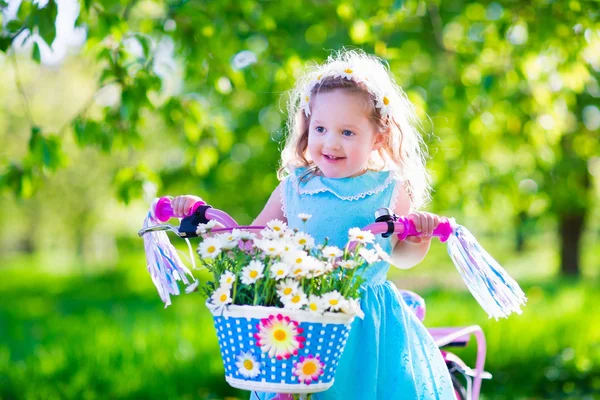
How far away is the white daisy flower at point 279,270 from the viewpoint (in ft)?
6.20

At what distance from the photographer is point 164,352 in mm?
5711

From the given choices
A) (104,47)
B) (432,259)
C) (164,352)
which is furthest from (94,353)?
(432,259)

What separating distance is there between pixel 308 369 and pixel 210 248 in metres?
0.40

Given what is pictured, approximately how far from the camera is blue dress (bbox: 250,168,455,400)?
2377 millimetres

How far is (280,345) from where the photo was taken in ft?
6.22

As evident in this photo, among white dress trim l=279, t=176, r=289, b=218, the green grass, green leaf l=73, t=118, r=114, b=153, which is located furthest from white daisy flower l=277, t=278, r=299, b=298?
the green grass

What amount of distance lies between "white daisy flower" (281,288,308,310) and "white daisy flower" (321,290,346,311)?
50 millimetres

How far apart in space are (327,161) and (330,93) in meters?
0.23

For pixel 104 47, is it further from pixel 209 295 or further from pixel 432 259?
pixel 432 259

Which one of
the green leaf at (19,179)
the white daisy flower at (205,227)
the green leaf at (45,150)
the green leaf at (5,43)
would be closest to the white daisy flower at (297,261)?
the white daisy flower at (205,227)

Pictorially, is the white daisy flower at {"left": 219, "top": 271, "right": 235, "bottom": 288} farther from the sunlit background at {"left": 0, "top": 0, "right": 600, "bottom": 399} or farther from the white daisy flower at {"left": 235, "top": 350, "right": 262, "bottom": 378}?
the sunlit background at {"left": 0, "top": 0, "right": 600, "bottom": 399}

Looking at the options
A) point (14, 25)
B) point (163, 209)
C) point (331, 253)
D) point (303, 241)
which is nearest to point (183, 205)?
point (163, 209)

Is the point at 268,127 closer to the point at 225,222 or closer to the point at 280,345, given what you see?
the point at 225,222

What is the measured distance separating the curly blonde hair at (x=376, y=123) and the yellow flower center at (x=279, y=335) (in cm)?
96
